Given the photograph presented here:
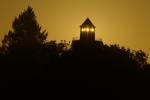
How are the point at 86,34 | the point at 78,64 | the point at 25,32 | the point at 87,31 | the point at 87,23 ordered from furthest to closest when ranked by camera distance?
the point at 25,32 < the point at 87,23 < the point at 87,31 < the point at 86,34 < the point at 78,64

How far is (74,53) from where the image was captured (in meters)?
96.1

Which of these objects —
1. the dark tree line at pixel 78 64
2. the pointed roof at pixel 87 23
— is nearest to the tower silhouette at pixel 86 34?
the pointed roof at pixel 87 23

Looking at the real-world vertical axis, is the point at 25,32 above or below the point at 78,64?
above

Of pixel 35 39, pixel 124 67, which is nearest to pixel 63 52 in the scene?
pixel 124 67

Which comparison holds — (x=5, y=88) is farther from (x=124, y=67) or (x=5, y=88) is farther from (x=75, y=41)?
(x=75, y=41)

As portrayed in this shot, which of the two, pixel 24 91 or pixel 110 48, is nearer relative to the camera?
pixel 24 91

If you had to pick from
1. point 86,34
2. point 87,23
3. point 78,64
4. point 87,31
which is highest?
point 87,23

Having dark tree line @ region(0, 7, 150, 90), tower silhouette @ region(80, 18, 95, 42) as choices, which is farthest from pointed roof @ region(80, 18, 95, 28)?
dark tree line @ region(0, 7, 150, 90)

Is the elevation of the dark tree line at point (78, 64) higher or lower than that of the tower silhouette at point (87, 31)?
lower

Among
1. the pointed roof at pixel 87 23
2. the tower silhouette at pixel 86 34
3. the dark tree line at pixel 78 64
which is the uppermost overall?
the pointed roof at pixel 87 23

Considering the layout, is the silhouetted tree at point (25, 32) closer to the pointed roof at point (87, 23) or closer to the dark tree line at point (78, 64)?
the pointed roof at point (87, 23)

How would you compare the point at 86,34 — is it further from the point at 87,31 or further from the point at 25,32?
the point at 25,32

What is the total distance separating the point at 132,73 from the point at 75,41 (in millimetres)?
25010

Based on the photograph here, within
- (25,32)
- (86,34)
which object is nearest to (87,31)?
(86,34)
